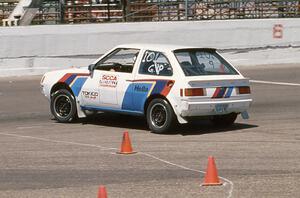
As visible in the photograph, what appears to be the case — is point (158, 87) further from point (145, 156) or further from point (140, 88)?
point (145, 156)

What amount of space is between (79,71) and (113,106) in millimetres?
1084

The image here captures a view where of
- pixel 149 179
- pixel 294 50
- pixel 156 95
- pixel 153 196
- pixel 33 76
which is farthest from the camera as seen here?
pixel 294 50

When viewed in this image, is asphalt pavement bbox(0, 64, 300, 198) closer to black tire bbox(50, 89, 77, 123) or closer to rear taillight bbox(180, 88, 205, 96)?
black tire bbox(50, 89, 77, 123)

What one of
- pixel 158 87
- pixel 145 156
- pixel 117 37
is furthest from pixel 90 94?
pixel 117 37

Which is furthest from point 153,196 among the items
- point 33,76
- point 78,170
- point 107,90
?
point 33,76

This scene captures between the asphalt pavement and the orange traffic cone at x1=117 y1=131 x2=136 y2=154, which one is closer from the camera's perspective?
the asphalt pavement

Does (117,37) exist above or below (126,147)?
above

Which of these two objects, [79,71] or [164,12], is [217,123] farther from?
[164,12]

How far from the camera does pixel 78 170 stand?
9.55 meters

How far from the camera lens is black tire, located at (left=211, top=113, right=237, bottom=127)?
13422 mm

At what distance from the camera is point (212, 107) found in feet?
41.3

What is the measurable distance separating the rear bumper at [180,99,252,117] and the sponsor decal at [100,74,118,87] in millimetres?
1571

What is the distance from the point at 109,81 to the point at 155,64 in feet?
3.05

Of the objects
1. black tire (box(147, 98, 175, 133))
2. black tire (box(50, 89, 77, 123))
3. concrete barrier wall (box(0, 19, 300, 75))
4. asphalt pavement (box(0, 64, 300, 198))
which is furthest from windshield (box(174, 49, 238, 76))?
concrete barrier wall (box(0, 19, 300, 75))
